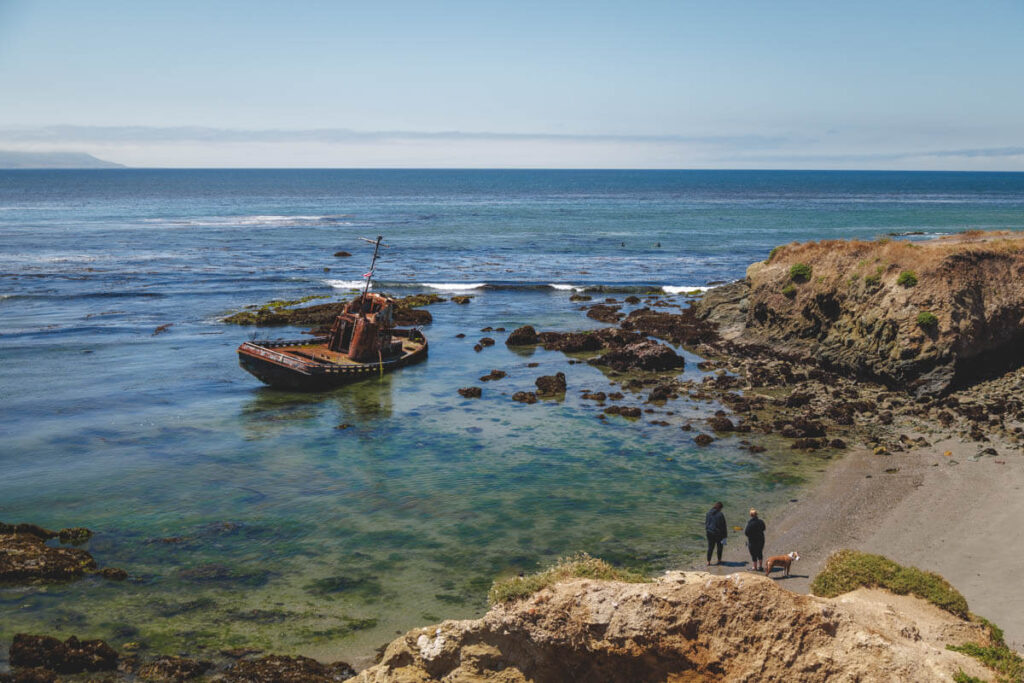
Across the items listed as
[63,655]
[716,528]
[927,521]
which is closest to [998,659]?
[716,528]

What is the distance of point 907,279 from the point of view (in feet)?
112

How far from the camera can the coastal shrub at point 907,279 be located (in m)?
33.8

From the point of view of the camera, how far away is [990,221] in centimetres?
12194

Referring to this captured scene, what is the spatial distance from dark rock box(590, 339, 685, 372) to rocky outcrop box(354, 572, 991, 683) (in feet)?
92.7

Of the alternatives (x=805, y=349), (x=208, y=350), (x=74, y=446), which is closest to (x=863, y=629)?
(x=74, y=446)

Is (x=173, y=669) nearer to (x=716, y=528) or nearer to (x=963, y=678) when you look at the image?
(x=716, y=528)

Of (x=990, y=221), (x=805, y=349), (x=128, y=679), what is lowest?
(x=128, y=679)

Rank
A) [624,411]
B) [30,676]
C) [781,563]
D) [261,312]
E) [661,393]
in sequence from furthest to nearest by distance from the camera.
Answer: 1. [261,312]
2. [661,393]
3. [624,411]
4. [781,563]
5. [30,676]

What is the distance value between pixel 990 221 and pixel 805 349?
346 ft

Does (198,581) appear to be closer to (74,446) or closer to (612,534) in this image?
(612,534)

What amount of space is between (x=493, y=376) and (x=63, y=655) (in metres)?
24.9

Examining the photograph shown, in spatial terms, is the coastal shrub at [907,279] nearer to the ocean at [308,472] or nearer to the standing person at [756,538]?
the ocean at [308,472]

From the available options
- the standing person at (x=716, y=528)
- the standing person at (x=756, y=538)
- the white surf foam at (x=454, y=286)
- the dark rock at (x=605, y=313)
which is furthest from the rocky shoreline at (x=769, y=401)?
the white surf foam at (x=454, y=286)

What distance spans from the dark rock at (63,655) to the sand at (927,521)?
1347 centimetres
